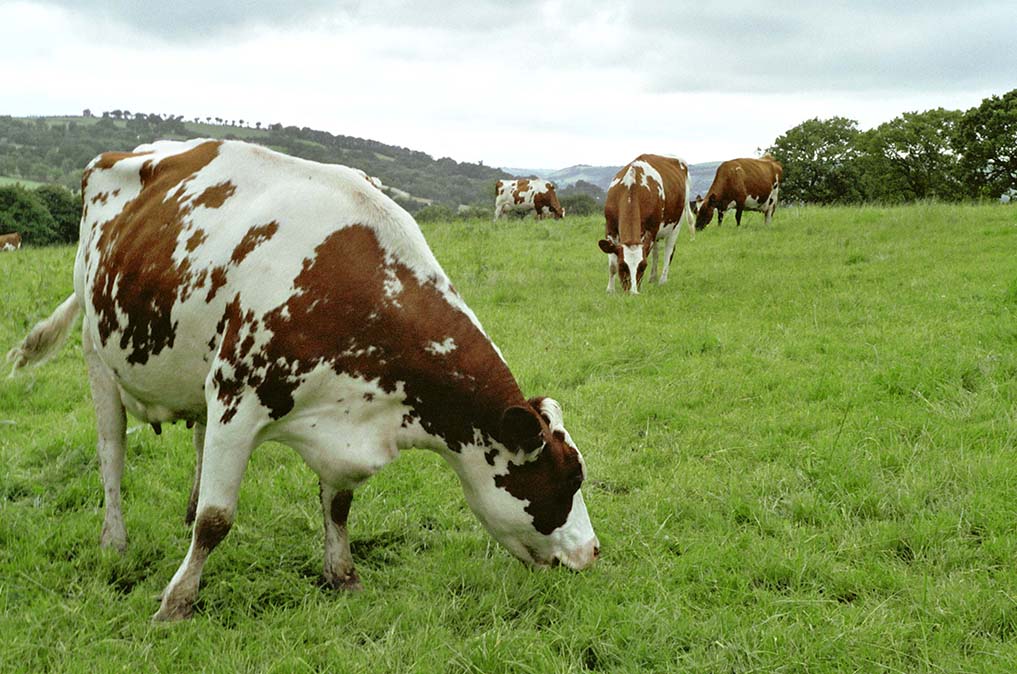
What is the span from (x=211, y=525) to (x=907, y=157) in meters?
45.4

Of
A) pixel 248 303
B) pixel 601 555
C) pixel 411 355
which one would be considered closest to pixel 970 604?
pixel 601 555

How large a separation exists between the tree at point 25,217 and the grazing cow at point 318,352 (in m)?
39.9

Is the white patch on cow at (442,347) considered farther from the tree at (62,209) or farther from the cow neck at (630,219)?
the tree at (62,209)

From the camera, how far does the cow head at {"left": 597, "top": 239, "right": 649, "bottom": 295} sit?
38.4ft

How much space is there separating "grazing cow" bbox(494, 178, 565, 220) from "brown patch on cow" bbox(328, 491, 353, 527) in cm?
2829

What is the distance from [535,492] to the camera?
12.1 ft

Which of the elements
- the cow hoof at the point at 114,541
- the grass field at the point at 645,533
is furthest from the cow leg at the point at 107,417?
the grass field at the point at 645,533

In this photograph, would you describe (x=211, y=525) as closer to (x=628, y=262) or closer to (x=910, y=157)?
(x=628, y=262)

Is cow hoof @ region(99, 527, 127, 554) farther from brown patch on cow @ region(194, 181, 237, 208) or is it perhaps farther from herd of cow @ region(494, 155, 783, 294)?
herd of cow @ region(494, 155, 783, 294)

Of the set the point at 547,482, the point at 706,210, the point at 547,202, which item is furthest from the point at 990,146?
the point at 547,482

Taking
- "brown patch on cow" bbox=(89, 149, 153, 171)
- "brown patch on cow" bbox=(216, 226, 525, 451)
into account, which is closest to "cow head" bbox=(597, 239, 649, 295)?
"brown patch on cow" bbox=(89, 149, 153, 171)

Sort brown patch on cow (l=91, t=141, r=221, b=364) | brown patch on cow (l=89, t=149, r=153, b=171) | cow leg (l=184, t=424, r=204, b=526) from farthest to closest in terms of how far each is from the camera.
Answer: cow leg (l=184, t=424, r=204, b=526), brown patch on cow (l=89, t=149, r=153, b=171), brown patch on cow (l=91, t=141, r=221, b=364)

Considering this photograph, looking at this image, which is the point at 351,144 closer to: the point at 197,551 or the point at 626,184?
the point at 626,184

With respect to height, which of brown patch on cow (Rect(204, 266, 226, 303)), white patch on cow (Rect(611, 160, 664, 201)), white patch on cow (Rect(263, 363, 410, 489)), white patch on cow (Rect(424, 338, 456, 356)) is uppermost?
white patch on cow (Rect(611, 160, 664, 201))
